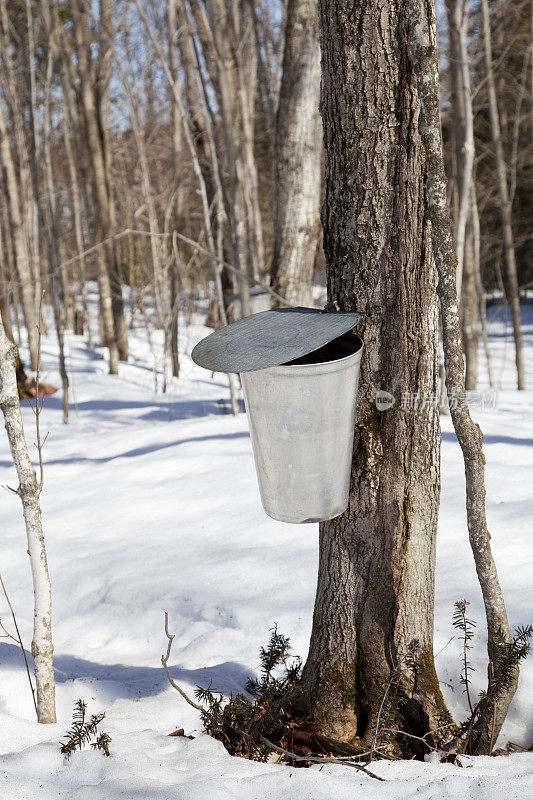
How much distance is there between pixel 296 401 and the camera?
1.50m

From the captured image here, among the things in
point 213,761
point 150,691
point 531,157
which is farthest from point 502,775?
point 531,157

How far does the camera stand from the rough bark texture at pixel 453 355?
5.11ft

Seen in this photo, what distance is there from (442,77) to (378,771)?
1161cm

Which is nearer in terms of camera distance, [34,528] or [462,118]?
[34,528]

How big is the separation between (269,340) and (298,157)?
4.03 metres

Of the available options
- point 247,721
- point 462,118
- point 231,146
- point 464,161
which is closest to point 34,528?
point 247,721

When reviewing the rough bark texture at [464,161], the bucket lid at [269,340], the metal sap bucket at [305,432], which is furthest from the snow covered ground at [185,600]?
the rough bark texture at [464,161]

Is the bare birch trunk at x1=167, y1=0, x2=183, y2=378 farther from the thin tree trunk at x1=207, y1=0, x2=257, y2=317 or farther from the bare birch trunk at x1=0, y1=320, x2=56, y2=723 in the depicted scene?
the bare birch trunk at x1=0, y1=320, x2=56, y2=723

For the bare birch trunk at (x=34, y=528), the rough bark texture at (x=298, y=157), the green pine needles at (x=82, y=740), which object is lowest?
the green pine needles at (x=82, y=740)

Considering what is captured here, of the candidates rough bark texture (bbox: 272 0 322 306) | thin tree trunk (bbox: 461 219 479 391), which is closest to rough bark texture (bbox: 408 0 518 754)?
rough bark texture (bbox: 272 0 322 306)

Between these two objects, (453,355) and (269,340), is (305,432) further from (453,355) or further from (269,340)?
(453,355)

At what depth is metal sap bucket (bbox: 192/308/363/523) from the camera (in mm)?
1432

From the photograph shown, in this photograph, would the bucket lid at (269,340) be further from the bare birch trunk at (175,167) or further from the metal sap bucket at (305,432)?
the bare birch trunk at (175,167)

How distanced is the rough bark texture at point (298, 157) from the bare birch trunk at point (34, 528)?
3567 mm
